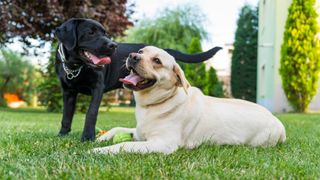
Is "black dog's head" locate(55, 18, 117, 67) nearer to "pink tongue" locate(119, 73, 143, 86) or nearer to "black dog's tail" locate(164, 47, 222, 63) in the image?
"pink tongue" locate(119, 73, 143, 86)

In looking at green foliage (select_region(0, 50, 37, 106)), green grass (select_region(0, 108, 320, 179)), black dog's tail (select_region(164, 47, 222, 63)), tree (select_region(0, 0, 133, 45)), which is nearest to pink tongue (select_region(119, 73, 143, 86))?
green grass (select_region(0, 108, 320, 179))

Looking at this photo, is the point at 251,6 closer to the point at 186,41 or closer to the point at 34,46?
the point at 186,41

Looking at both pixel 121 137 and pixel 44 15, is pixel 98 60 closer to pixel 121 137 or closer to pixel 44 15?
pixel 121 137

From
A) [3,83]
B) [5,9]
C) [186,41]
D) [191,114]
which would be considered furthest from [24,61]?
[191,114]

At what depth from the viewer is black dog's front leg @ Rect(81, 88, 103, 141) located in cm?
399

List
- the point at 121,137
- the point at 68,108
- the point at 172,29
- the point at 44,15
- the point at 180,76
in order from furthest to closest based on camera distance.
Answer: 1. the point at 172,29
2. the point at 44,15
3. the point at 68,108
4. the point at 121,137
5. the point at 180,76

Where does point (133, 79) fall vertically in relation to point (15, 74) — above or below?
above

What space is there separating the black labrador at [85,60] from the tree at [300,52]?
1038cm

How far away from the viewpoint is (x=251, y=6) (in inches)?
1046

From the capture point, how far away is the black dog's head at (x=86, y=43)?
12.9 feet

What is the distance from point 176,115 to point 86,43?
1.18 m

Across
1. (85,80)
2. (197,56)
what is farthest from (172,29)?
(85,80)

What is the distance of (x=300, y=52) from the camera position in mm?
14102

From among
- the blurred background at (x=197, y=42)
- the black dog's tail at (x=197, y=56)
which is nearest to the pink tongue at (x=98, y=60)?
the black dog's tail at (x=197, y=56)
